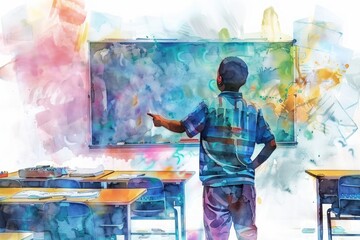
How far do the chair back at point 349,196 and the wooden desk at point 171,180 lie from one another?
906 mm

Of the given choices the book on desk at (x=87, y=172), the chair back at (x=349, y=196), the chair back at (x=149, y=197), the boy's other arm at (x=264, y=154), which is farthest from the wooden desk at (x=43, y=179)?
the chair back at (x=349, y=196)

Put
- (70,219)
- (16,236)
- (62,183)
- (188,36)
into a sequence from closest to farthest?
(16,236), (70,219), (188,36), (62,183)

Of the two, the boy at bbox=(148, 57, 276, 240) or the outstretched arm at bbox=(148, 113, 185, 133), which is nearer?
the boy at bbox=(148, 57, 276, 240)

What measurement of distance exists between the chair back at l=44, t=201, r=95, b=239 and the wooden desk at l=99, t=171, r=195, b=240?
325 millimetres

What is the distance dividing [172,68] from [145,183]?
720 millimetres

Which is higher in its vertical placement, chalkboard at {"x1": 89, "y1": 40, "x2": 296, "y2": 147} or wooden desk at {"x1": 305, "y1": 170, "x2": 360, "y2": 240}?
chalkboard at {"x1": 89, "y1": 40, "x2": 296, "y2": 147}

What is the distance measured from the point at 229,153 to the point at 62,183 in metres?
1.04

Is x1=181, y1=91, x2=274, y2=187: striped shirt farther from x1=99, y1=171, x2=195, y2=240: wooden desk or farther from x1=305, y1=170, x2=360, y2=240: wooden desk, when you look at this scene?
x1=305, y1=170, x2=360, y2=240: wooden desk

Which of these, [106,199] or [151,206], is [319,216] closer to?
[151,206]

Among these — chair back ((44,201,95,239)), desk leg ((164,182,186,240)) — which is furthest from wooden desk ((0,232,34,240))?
desk leg ((164,182,186,240))

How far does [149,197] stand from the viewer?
10.2ft

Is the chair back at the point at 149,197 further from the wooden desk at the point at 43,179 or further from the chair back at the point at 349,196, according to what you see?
the chair back at the point at 349,196

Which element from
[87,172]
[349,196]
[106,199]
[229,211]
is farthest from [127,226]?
[349,196]

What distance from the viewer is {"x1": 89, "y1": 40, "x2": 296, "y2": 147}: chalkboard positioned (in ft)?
9.75
